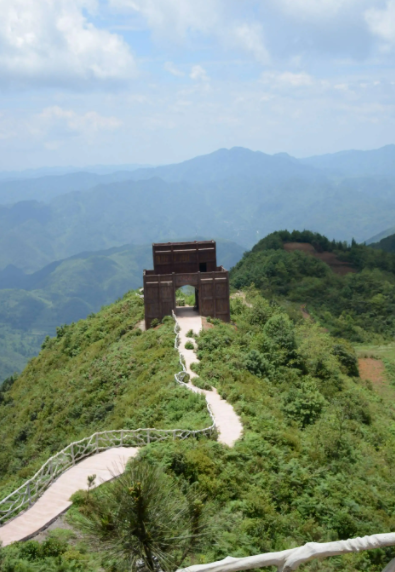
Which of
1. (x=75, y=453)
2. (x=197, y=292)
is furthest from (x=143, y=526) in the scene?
(x=197, y=292)

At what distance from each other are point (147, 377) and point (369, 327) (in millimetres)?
48740

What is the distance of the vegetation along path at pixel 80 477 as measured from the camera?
1617cm

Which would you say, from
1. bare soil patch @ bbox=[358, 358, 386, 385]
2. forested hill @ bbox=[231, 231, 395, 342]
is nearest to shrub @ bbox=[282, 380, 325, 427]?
bare soil patch @ bbox=[358, 358, 386, 385]

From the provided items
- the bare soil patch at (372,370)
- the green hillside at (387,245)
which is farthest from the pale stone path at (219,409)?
the green hillside at (387,245)

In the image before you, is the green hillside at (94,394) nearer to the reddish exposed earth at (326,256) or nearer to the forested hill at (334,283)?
the forested hill at (334,283)

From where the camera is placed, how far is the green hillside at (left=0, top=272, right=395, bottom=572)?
1784 centimetres

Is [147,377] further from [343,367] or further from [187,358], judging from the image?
[343,367]

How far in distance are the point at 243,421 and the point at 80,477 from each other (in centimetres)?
819

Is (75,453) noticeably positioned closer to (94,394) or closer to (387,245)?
(94,394)

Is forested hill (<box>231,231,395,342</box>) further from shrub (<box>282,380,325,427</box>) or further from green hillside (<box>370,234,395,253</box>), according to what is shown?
green hillside (<box>370,234,395,253</box>)

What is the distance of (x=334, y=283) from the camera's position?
8669cm

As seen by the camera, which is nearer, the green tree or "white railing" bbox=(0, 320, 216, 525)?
the green tree

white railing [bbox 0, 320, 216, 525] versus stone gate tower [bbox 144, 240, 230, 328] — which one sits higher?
stone gate tower [bbox 144, 240, 230, 328]

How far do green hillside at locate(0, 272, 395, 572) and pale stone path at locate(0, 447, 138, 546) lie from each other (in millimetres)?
1003
